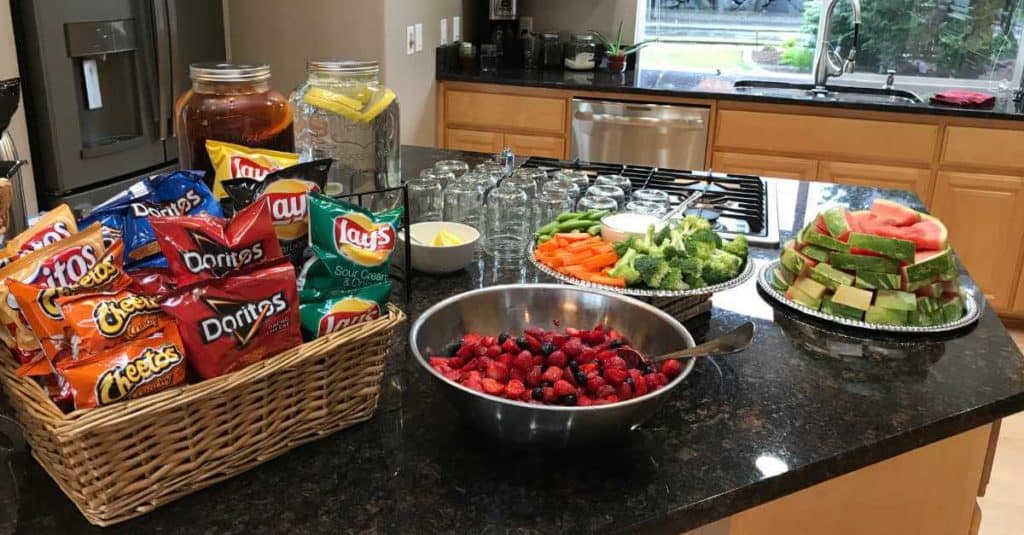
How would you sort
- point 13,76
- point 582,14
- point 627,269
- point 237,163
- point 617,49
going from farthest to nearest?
point 582,14
point 617,49
point 13,76
point 627,269
point 237,163

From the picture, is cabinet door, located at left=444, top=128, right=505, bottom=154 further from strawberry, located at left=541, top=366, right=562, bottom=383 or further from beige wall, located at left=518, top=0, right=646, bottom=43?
strawberry, located at left=541, top=366, right=562, bottom=383

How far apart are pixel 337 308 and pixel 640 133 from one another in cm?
286

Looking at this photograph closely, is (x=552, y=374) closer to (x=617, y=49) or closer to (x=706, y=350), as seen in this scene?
(x=706, y=350)

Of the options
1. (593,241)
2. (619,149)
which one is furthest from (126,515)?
(619,149)

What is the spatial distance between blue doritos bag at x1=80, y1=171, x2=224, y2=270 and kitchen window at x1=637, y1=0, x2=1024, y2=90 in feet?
12.0

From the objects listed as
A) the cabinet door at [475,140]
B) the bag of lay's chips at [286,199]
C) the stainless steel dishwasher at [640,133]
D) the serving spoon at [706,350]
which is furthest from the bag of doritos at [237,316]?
the cabinet door at [475,140]

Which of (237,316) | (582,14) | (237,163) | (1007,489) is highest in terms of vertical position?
(582,14)

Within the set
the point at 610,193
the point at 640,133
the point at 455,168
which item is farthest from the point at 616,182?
the point at 640,133

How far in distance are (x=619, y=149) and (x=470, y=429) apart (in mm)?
2775

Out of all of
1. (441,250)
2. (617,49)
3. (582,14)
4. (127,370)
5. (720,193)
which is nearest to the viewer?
(127,370)

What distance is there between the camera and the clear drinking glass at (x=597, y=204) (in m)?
1.69

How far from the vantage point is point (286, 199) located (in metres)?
1.00

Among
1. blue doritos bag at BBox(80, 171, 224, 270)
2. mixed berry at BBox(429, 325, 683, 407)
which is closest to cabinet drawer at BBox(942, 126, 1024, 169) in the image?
mixed berry at BBox(429, 325, 683, 407)

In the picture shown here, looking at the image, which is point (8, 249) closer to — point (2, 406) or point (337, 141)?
point (2, 406)
